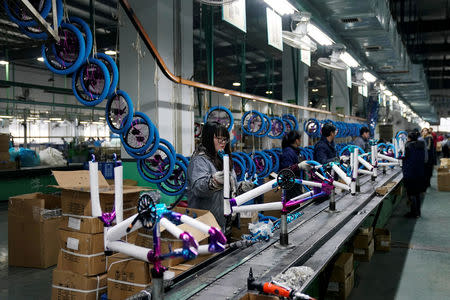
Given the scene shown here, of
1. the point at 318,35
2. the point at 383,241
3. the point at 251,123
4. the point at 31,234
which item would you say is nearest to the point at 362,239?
the point at 383,241

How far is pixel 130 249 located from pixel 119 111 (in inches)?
98.7

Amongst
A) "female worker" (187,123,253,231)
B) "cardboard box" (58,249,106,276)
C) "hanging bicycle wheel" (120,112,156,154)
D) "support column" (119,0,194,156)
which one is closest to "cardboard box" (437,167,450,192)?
"support column" (119,0,194,156)

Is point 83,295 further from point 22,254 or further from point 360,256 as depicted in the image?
point 360,256

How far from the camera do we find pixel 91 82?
3092 millimetres

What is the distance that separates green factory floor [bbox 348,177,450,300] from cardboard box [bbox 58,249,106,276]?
85.8 inches

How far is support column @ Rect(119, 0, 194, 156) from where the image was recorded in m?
4.72

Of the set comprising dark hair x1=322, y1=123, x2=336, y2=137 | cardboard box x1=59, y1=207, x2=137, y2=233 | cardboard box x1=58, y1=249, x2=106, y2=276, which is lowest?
cardboard box x1=58, y1=249, x2=106, y2=276

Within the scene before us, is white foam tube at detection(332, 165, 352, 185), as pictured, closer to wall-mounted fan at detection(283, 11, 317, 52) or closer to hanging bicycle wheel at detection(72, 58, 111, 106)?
hanging bicycle wheel at detection(72, 58, 111, 106)

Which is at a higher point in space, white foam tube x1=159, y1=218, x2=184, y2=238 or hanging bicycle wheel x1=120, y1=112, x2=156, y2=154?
hanging bicycle wheel x1=120, y1=112, x2=156, y2=154

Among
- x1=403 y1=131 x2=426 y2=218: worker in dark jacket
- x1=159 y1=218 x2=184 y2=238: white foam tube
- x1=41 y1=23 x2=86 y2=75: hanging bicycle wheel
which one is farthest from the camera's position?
x1=403 y1=131 x2=426 y2=218: worker in dark jacket

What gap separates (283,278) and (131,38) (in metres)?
4.07

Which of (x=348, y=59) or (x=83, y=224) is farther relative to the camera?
(x=348, y=59)

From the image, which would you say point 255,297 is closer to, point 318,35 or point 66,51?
point 66,51

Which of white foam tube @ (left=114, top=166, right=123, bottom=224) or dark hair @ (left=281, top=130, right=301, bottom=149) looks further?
dark hair @ (left=281, top=130, right=301, bottom=149)
